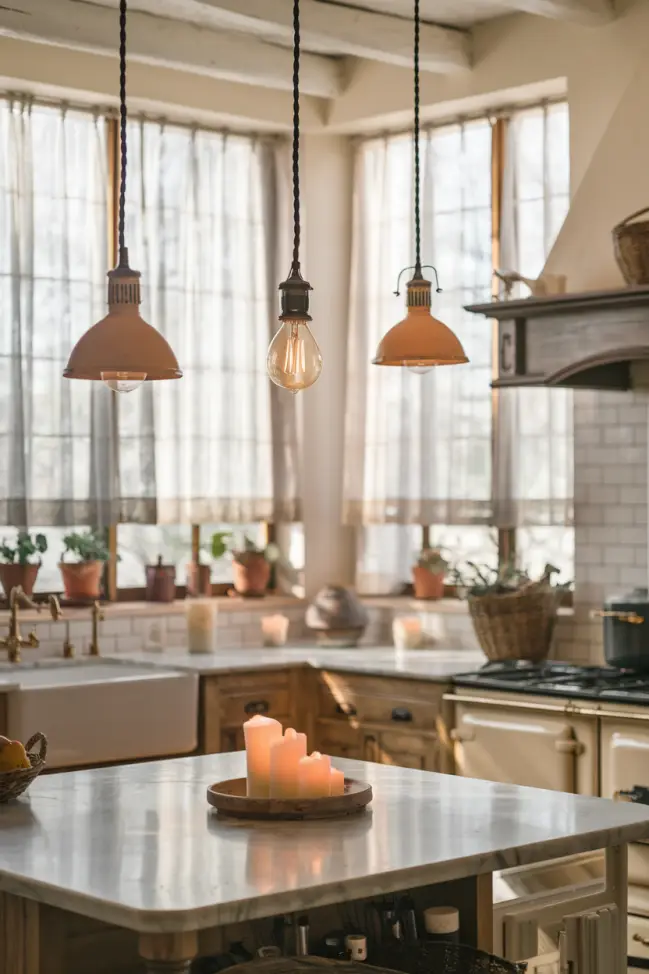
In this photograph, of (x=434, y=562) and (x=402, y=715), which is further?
(x=434, y=562)

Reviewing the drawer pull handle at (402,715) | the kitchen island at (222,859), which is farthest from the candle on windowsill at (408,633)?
the kitchen island at (222,859)

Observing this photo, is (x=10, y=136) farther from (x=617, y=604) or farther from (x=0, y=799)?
(x=0, y=799)

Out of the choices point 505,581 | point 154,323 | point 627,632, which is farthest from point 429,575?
point 154,323

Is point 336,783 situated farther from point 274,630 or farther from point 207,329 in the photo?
point 207,329

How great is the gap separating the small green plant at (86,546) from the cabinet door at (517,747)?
1.74 m

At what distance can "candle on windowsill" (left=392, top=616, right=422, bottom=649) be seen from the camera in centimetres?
648

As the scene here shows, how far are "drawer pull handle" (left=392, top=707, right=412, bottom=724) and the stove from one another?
0.26m

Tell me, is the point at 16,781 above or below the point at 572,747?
above

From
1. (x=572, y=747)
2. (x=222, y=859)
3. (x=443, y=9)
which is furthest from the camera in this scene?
(x=443, y=9)

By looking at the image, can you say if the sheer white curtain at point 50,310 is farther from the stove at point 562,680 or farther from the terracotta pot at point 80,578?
the stove at point 562,680

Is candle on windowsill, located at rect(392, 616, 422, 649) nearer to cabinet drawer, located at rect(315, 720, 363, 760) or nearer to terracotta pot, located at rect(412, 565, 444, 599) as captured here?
terracotta pot, located at rect(412, 565, 444, 599)

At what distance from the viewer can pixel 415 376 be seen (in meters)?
6.75

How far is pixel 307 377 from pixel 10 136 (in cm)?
319

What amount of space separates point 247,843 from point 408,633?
→ 138 inches
